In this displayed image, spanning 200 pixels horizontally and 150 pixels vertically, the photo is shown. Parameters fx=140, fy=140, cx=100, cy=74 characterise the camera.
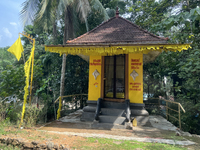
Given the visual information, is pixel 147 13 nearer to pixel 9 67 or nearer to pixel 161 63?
pixel 161 63

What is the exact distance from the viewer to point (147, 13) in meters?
10.9

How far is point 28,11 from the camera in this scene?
29.0 feet

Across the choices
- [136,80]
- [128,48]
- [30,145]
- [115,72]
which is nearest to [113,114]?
[136,80]

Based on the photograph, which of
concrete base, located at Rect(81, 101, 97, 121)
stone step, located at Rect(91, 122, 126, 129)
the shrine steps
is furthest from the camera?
concrete base, located at Rect(81, 101, 97, 121)

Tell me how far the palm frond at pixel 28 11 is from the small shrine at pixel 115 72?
425 cm

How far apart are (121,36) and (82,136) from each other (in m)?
4.61

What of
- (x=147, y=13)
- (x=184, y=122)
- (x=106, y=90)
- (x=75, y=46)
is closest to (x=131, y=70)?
(x=106, y=90)

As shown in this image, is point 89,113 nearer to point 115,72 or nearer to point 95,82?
point 95,82

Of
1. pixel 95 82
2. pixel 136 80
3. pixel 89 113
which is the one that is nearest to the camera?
pixel 136 80

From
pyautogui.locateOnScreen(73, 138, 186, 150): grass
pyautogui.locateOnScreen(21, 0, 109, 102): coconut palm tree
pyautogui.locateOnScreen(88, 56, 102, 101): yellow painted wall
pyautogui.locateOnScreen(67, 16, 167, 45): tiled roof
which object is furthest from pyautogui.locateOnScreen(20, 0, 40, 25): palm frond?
pyautogui.locateOnScreen(73, 138, 186, 150): grass

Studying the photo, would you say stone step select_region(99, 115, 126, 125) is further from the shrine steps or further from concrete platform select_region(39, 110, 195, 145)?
concrete platform select_region(39, 110, 195, 145)

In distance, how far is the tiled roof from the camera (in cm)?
616

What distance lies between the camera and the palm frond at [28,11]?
8758 millimetres

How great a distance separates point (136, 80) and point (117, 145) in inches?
135
